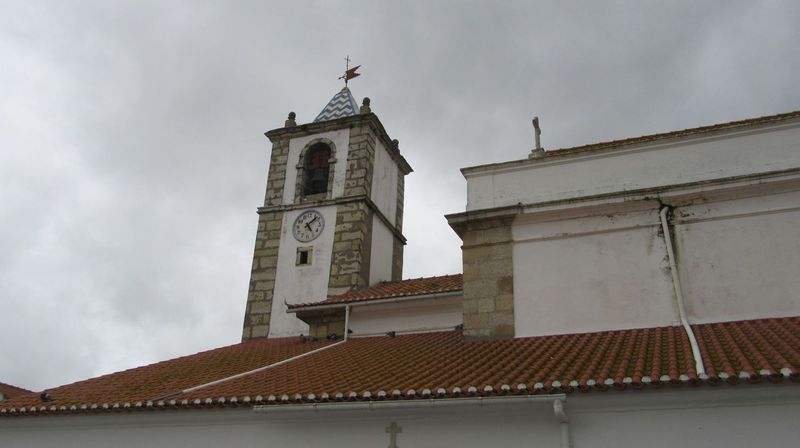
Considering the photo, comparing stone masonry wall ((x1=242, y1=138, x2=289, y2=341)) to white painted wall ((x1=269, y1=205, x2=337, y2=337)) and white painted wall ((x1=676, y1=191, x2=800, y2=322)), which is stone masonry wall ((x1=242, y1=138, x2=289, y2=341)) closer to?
white painted wall ((x1=269, y1=205, x2=337, y2=337))

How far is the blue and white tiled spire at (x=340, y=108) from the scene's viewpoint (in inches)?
714

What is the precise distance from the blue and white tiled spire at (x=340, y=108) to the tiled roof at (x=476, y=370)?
9047 mm

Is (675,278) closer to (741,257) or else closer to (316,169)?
(741,257)

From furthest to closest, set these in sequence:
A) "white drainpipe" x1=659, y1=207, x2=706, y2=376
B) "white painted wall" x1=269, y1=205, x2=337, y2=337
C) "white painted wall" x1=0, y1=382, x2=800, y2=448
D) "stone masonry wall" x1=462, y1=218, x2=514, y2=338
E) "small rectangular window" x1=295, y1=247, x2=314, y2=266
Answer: "small rectangular window" x1=295, y1=247, x2=314, y2=266, "white painted wall" x1=269, y1=205, x2=337, y2=337, "stone masonry wall" x1=462, y1=218, x2=514, y2=338, "white drainpipe" x1=659, y1=207, x2=706, y2=376, "white painted wall" x1=0, y1=382, x2=800, y2=448

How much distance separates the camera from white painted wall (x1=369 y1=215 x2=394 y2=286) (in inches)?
622

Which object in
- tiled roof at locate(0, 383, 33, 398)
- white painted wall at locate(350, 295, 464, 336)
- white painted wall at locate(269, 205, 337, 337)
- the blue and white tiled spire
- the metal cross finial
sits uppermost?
the blue and white tiled spire

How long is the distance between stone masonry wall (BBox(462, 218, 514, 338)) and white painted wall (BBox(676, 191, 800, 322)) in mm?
2532

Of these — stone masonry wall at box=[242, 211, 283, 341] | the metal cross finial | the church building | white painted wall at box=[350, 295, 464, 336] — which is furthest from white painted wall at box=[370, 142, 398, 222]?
the metal cross finial

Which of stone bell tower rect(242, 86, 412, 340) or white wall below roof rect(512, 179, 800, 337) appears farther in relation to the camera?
stone bell tower rect(242, 86, 412, 340)

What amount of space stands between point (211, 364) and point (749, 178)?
912 centimetres

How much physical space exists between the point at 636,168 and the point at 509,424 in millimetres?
5031

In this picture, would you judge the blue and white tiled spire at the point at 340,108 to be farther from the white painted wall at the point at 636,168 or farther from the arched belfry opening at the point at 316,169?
the white painted wall at the point at 636,168

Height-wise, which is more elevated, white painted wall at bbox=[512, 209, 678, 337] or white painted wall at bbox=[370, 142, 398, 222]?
white painted wall at bbox=[370, 142, 398, 222]

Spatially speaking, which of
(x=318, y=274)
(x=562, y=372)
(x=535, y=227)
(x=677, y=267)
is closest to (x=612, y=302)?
(x=677, y=267)
